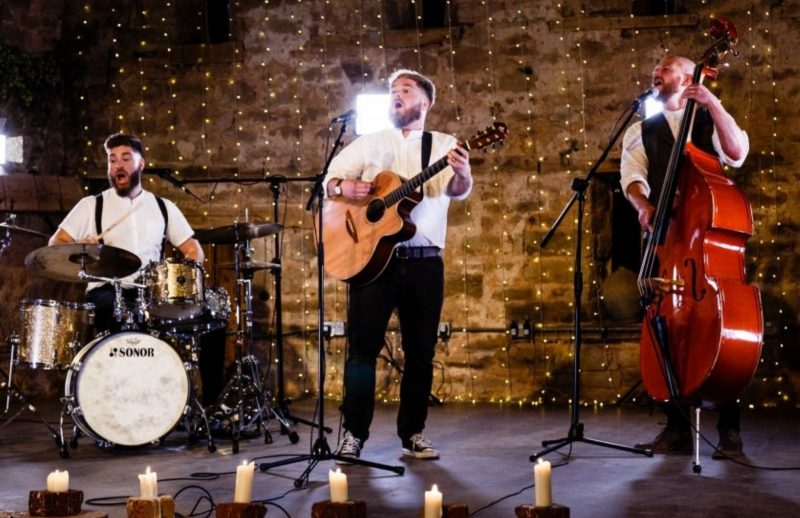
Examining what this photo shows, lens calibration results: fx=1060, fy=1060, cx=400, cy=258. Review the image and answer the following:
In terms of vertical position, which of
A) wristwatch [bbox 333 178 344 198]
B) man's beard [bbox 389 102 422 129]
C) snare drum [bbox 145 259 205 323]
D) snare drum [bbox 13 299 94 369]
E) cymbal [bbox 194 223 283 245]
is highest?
man's beard [bbox 389 102 422 129]

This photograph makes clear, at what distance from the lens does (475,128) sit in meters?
8.64

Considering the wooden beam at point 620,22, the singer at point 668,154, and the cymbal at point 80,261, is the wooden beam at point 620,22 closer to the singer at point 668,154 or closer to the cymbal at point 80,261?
the singer at point 668,154

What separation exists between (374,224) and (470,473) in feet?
3.99

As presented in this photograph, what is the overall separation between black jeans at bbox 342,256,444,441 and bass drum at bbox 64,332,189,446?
1.07 meters

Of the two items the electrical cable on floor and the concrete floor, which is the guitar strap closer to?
the concrete floor

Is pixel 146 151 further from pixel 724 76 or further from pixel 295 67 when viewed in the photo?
pixel 724 76

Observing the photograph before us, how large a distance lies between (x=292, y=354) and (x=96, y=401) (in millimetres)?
3342

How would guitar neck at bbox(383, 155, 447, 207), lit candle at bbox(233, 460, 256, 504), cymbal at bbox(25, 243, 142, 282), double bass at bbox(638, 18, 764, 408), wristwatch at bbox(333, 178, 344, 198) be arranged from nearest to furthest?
lit candle at bbox(233, 460, 256, 504), double bass at bbox(638, 18, 764, 408), guitar neck at bbox(383, 155, 447, 207), wristwatch at bbox(333, 178, 344, 198), cymbal at bbox(25, 243, 142, 282)

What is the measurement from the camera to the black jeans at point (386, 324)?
16.7 ft

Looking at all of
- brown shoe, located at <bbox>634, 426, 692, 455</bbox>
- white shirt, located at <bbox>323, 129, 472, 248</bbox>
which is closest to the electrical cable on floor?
white shirt, located at <bbox>323, 129, 472, 248</bbox>

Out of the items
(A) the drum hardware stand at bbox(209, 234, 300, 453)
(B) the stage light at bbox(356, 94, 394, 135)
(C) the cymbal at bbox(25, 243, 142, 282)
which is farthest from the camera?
(B) the stage light at bbox(356, 94, 394, 135)

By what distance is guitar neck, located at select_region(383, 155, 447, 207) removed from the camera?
15.5 feet

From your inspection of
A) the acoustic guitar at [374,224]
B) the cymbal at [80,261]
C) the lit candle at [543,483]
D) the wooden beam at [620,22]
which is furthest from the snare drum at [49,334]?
the wooden beam at [620,22]

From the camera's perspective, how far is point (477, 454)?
5.39 m
